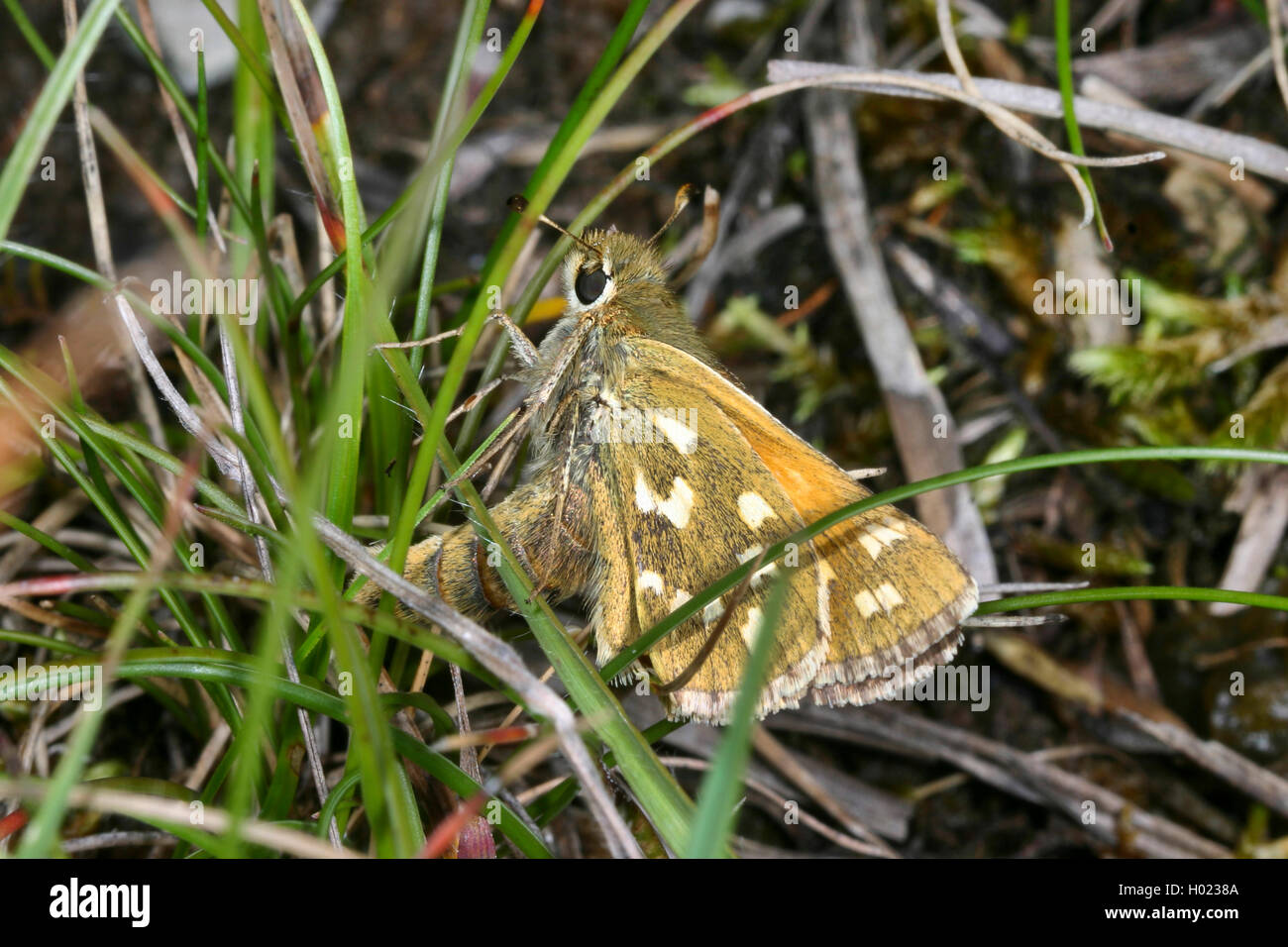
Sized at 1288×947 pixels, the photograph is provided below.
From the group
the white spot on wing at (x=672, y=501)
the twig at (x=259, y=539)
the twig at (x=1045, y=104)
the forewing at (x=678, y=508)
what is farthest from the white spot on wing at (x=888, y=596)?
the twig at (x=259, y=539)

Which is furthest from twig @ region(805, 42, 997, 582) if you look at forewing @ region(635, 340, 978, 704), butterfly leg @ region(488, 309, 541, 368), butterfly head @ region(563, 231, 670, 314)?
butterfly leg @ region(488, 309, 541, 368)

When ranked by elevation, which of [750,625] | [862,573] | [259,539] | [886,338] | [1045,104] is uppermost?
[1045,104]

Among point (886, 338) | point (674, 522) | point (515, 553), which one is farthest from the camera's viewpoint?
point (886, 338)

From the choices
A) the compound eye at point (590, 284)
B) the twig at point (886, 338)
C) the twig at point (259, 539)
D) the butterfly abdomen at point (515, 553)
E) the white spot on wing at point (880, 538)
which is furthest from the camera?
the twig at point (886, 338)

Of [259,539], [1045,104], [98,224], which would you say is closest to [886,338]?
[1045,104]

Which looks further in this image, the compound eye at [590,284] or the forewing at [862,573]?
the compound eye at [590,284]

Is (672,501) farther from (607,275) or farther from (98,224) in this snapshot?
(98,224)

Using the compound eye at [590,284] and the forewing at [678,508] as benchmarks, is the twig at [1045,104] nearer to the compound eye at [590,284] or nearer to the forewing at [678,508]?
the compound eye at [590,284]
